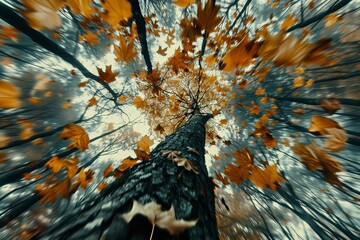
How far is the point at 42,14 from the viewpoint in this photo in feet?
3.16

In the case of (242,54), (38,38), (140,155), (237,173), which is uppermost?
(38,38)

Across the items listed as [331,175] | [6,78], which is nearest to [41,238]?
[331,175]

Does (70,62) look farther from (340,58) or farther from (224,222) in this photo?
(224,222)

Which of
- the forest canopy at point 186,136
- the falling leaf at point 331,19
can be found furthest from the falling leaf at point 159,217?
the falling leaf at point 331,19

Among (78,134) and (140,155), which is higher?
(78,134)

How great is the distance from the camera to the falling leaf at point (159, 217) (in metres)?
0.52

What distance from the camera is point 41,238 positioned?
1.76ft

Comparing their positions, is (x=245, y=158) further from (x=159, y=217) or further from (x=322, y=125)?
(x=159, y=217)

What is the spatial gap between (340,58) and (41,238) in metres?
5.69

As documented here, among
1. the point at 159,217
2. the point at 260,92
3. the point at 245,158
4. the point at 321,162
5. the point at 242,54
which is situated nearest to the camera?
the point at 159,217

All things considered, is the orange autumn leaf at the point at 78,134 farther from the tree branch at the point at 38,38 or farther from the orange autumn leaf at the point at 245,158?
the tree branch at the point at 38,38

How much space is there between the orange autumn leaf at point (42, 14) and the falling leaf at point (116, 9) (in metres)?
0.25

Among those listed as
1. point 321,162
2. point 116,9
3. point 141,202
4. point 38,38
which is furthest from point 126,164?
point 38,38

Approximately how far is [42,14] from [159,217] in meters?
1.34
